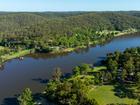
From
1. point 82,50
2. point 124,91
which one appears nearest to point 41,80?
point 124,91

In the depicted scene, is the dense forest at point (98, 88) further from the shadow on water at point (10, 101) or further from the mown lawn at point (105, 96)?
the shadow on water at point (10, 101)

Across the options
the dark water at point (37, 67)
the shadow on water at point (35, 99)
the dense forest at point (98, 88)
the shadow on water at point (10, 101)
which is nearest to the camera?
the dense forest at point (98, 88)

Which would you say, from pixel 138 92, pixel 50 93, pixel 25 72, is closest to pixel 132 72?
pixel 138 92

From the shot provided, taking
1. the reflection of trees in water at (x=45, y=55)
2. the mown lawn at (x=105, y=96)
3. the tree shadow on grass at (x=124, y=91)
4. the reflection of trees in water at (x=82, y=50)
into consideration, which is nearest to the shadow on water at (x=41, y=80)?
the mown lawn at (x=105, y=96)

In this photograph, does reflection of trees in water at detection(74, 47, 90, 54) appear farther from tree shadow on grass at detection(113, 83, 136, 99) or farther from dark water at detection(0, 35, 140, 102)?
tree shadow on grass at detection(113, 83, 136, 99)

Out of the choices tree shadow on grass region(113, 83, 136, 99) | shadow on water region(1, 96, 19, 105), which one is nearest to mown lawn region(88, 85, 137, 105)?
tree shadow on grass region(113, 83, 136, 99)

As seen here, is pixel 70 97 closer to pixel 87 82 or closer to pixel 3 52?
pixel 87 82

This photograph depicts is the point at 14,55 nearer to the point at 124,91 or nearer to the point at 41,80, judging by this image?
the point at 41,80
